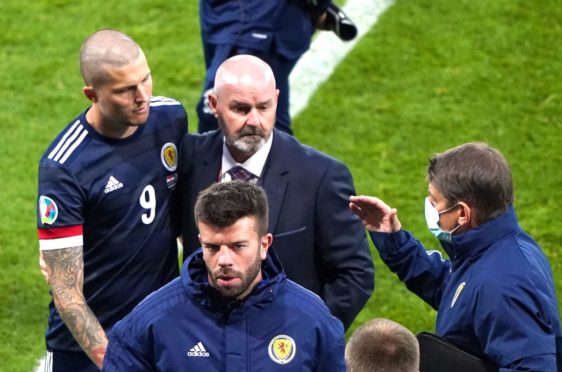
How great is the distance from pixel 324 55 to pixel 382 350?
20.1 feet

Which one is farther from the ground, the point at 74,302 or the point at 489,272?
the point at 489,272

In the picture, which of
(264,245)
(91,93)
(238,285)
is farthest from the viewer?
(91,93)

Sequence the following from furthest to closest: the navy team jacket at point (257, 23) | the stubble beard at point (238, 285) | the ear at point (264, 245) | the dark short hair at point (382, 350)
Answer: the navy team jacket at point (257, 23) < the ear at point (264, 245) < the stubble beard at point (238, 285) < the dark short hair at point (382, 350)

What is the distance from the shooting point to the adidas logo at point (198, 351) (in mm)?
3805

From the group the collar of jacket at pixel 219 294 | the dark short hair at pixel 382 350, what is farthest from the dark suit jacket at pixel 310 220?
the dark short hair at pixel 382 350

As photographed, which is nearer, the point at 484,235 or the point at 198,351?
the point at 198,351

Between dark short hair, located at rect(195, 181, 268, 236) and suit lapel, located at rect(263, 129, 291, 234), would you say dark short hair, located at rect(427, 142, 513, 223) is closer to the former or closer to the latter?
suit lapel, located at rect(263, 129, 291, 234)

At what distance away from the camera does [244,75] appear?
15.7 ft

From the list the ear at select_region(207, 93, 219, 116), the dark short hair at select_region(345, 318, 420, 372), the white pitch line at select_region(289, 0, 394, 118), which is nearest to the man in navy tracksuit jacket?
the dark short hair at select_region(345, 318, 420, 372)

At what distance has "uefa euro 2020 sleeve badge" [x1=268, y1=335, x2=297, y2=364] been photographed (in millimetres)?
3805

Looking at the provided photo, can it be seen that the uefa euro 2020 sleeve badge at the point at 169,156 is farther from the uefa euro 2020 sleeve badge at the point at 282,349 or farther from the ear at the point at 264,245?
the uefa euro 2020 sleeve badge at the point at 282,349

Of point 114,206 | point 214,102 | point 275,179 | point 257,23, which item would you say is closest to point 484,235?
point 275,179

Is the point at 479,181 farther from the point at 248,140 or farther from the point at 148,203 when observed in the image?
the point at 148,203

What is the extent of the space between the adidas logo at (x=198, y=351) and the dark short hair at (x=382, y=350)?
0.43 metres
